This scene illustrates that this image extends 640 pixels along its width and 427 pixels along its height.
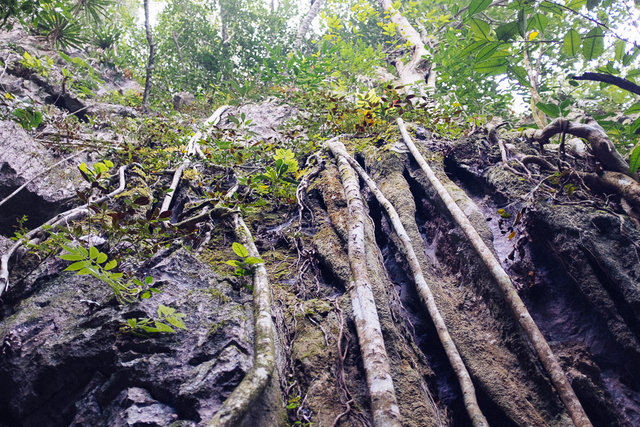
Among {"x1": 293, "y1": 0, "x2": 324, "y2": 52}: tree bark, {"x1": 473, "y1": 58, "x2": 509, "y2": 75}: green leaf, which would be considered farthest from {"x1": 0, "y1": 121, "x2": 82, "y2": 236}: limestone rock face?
{"x1": 293, "y1": 0, "x2": 324, "y2": 52}: tree bark

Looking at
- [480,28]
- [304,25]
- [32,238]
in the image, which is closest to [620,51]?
[480,28]

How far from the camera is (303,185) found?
3758mm

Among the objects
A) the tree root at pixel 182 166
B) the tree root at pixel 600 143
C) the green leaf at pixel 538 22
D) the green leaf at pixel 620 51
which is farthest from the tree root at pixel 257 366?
the tree root at pixel 600 143

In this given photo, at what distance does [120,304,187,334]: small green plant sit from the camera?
181 cm

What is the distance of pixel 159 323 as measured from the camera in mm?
1808

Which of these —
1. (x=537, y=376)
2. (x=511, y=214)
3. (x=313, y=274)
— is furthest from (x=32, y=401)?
(x=511, y=214)

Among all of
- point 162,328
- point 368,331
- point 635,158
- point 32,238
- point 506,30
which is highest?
point 506,30

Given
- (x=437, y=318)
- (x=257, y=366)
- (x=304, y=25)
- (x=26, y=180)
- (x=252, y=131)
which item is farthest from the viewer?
(x=304, y=25)

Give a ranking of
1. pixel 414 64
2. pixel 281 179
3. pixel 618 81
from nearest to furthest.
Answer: pixel 618 81, pixel 281 179, pixel 414 64

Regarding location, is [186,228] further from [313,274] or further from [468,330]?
[468,330]

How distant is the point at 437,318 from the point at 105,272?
210cm

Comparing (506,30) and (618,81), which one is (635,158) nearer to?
(618,81)

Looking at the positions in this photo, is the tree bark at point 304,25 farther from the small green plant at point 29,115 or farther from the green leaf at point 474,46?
the green leaf at point 474,46

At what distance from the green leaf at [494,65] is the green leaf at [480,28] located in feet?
0.45
